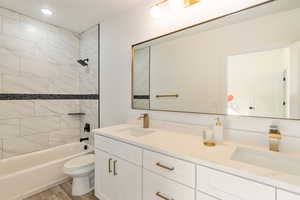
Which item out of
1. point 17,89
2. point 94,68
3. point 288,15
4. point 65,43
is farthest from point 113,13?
point 288,15

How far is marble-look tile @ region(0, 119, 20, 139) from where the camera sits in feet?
6.55

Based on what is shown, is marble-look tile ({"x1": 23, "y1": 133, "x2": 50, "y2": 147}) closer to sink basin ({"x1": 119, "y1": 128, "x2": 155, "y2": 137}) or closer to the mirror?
sink basin ({"x1": 119, "y1": 128, "x2": 155, "y2": 137})

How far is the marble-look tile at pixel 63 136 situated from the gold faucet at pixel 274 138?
291 cm

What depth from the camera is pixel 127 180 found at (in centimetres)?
127

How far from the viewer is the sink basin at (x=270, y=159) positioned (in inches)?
34.5

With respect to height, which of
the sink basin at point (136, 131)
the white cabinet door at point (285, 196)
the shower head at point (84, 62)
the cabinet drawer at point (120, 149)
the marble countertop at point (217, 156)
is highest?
the shower head at point (84, 62)

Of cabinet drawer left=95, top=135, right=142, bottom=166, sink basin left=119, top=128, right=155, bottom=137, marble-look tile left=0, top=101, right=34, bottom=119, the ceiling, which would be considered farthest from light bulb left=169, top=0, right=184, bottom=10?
marble-look tile left=0, top=101, right=34, bottom=119

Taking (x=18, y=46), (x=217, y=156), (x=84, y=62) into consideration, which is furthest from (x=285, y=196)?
(x=18, y=46)

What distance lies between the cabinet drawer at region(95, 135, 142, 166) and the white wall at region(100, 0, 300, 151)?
0.54 metres

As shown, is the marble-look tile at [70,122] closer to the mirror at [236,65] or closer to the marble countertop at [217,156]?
the marble countertop at [217,156]

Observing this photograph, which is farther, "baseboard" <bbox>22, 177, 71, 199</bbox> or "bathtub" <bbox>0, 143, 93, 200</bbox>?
"baseboard" <bbox>22, 177, 71, 199</bbox>

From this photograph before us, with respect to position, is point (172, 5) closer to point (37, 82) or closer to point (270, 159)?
point (270, 159)

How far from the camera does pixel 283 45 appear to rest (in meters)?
1.02

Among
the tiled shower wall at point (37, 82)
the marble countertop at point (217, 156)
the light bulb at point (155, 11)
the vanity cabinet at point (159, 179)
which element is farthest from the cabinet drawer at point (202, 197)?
the tiled shower wall at point (37, 82)
